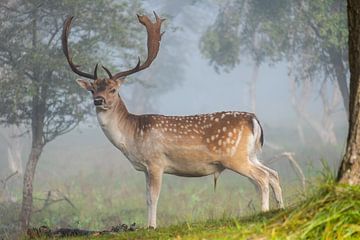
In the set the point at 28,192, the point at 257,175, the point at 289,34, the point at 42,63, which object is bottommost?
the point at 28,192

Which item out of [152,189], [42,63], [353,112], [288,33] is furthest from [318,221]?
[288,33]

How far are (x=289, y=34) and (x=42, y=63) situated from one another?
9.53m

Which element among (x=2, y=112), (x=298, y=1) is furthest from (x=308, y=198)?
(x=298, y=1)

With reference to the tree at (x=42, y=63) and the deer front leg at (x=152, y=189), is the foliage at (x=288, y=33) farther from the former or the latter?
the deer front leg at (x=152, y=189)

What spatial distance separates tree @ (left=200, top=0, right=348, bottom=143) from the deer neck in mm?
9531

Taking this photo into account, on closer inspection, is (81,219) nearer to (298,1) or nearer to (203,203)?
(203,203)

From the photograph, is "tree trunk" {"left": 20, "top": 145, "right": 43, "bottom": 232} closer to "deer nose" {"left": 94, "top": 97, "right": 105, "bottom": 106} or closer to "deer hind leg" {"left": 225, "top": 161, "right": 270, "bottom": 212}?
"deer nose" {"left": 94, "top": 97, "right": 105, "bottom": 106}

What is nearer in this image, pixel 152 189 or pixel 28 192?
pixel 152 189

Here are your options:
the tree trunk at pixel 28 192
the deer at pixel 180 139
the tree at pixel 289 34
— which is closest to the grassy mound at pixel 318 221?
the deer at pixel 180 139

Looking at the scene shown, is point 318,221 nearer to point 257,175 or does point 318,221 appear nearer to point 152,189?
point 257,175

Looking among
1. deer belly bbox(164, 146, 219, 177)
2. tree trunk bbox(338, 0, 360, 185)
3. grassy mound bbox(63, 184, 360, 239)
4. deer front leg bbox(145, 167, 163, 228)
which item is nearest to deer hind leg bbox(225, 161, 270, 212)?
deer belly bbox(164, 146, 219, 177)

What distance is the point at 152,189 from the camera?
25.5ft

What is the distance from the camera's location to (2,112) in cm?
1327

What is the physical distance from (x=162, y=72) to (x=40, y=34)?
30.2 m
